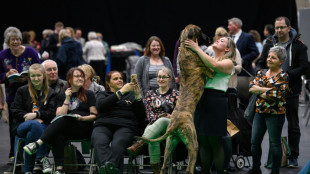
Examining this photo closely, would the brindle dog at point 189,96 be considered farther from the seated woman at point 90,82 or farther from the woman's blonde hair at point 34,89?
the seated woman at point 90,82

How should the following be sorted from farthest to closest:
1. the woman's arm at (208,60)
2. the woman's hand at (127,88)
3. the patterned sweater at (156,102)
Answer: the patterned sweater at (156,102) → the woman's hand at (127,88) → the woman's arm at (208,60)

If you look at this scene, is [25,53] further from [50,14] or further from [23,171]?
[50,14]

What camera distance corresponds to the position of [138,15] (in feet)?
51.8

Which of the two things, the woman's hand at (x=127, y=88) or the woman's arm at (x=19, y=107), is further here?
the woman's arm at (x=19, y=107)

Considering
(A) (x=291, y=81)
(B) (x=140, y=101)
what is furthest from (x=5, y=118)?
(A) (x=291, y=81)

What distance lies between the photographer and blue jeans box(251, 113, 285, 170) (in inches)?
209

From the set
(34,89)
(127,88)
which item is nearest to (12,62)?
(34,89)

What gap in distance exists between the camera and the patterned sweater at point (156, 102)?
5.45 meters

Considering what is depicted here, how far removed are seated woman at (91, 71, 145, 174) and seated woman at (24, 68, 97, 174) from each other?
182mm

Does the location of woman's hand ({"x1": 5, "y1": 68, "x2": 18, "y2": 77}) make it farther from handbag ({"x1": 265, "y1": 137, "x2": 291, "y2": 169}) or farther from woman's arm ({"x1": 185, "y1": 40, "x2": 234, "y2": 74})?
handbag ({"x1": 265, "y1": 137, "x2": 291, "y2": 169})

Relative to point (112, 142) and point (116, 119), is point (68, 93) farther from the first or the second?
point (112, 142)

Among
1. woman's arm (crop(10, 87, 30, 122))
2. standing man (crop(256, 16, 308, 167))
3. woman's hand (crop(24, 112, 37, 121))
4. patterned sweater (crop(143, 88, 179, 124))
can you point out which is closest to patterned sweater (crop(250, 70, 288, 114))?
standing man (crop(256, 16, 308, 167))

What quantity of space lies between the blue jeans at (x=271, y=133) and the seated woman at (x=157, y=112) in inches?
34.2

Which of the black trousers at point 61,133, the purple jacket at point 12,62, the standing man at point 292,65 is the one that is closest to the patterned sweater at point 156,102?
the black trousers at point 61,133
